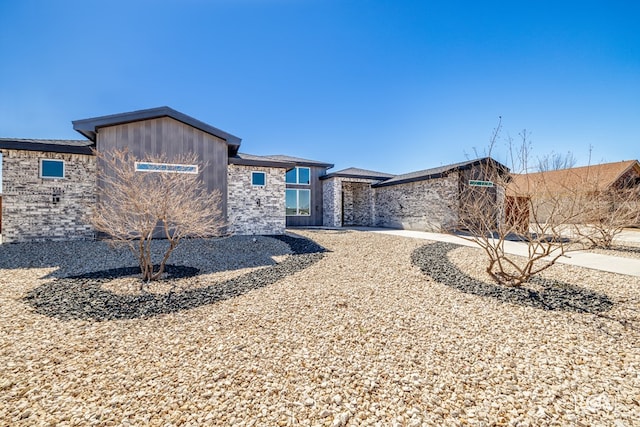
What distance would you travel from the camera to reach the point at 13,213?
27.0ft

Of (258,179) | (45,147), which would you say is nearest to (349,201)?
(258,179)

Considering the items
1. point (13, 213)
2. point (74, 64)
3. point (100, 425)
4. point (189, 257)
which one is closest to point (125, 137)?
point (74, 64)

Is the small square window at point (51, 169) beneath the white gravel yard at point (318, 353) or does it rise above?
above

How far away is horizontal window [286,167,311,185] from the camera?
17047 mm

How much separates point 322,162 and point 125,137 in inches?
465

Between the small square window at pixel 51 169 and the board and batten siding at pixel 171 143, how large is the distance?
1.50 m

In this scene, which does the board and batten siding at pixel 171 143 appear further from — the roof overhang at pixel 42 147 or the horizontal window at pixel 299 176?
the horizontal window at pixel 299 176

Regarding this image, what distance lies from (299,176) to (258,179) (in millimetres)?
6213

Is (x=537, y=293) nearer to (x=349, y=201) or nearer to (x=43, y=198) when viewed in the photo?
(x=43, y=198)

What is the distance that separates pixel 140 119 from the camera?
353 inches

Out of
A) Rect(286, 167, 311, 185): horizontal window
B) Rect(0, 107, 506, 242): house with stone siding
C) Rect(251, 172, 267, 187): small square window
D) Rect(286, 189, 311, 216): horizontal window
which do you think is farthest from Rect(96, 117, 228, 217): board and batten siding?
Rect(286, 189, 311, 216): horizontal window

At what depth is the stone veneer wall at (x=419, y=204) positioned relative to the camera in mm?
13008

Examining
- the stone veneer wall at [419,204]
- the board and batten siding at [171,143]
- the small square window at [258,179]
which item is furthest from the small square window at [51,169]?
the stone veneer wall at [419,204]

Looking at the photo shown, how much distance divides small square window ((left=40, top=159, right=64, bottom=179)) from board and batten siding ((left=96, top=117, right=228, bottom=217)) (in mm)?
1499
